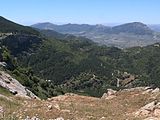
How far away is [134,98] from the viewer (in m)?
42.5

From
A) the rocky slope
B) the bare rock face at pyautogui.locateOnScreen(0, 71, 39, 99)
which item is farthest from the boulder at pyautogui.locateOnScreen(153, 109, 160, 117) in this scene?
the bare rock face at pyautogui.locateOnScreen(0, 71, 39, 99)

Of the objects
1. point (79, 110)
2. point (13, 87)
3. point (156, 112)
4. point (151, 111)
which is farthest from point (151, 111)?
point (13, 87)

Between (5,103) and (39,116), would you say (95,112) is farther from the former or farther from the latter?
(5,103)

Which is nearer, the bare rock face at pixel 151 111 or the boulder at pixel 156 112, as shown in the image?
the boulder at pixel 156 112

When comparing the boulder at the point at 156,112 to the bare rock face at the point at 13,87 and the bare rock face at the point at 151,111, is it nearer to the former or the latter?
the bare rock face at the point at 151,111

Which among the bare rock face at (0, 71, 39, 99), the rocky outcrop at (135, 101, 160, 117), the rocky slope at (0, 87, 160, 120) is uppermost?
the rocky outcrop at (135, 101, 160, 117)

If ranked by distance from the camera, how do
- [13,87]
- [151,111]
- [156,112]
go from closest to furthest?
[156,112], [151,111], [13,87]

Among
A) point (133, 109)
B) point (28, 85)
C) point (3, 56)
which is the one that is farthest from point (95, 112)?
point (3, 56)

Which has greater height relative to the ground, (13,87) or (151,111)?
(151,111)

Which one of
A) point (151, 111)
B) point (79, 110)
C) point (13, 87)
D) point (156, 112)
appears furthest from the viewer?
point (13, 87)

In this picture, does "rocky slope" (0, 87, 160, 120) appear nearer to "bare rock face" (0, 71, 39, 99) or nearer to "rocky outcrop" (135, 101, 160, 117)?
"rocky outcrop" (135, 101, 160, 117)

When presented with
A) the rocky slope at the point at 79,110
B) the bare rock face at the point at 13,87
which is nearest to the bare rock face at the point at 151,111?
the rocky slope at the point at 79,110

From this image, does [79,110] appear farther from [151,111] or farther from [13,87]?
[13,87]

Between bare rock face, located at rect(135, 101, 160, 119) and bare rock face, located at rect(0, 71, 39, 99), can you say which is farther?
bare rock face, located at rect(0, 71, 39, 99)
